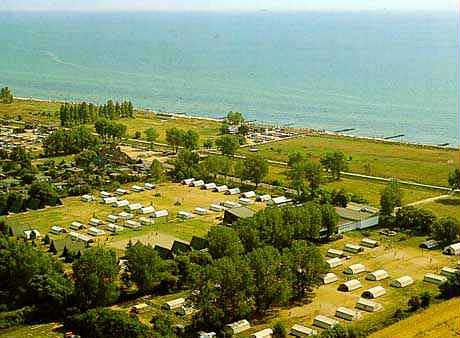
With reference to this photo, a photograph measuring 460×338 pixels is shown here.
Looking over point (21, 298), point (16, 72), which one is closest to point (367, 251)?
point (21, 298)

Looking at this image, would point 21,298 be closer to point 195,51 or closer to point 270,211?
point 270,211

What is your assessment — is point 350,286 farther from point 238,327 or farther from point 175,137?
point 175,137

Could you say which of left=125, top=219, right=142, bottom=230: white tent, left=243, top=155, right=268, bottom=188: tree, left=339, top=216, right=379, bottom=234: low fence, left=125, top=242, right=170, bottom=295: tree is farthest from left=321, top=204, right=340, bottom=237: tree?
left=243, top=155, right=268, bottom=188: tree

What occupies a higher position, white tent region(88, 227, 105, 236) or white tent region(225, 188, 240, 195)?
white tent region(225, 188, 240, 195)

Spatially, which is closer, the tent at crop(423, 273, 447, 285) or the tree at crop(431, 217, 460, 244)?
the tent at crop(423, 273, 447, 285)

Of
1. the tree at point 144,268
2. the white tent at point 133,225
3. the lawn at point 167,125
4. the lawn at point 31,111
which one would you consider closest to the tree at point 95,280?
the tree at point 144,268

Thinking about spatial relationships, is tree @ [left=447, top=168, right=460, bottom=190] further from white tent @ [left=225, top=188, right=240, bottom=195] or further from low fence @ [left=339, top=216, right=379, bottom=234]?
white tent @ [left=225, top=188, right=240, bottom=195]
